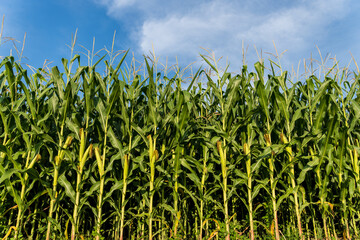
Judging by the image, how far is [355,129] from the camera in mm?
3914

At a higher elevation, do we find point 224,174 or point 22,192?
point 224,174

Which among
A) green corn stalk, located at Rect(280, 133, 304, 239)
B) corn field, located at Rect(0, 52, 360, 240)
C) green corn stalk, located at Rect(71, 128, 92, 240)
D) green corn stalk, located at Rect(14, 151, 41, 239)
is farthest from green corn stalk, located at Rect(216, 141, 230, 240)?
green corn stalk, located at Rect(14, 151, 41, 239)

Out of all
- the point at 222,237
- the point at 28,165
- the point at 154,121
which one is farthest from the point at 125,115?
the point at 222,237

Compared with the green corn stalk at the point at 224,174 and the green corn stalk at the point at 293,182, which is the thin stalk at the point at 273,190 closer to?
the green corn stalk at the point at 293,182

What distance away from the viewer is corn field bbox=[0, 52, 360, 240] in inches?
124

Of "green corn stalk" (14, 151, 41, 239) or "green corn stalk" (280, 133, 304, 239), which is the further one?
"green corn stalk" (280, 133, 304, 239)

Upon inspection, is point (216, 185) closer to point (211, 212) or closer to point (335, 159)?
point (211, 212)

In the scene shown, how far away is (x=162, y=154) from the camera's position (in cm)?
348

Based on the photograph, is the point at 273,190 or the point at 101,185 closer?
the point at 101,185

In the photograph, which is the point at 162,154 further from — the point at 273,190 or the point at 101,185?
the point at 273,190

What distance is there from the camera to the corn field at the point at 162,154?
10.3ft

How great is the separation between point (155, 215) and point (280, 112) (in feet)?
7.28

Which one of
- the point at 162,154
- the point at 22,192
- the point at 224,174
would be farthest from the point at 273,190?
the point at 22,192

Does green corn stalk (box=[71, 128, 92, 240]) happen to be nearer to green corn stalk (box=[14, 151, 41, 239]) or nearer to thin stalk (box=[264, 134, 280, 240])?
green corn stalk (box=[14, 151, 41, 239])
